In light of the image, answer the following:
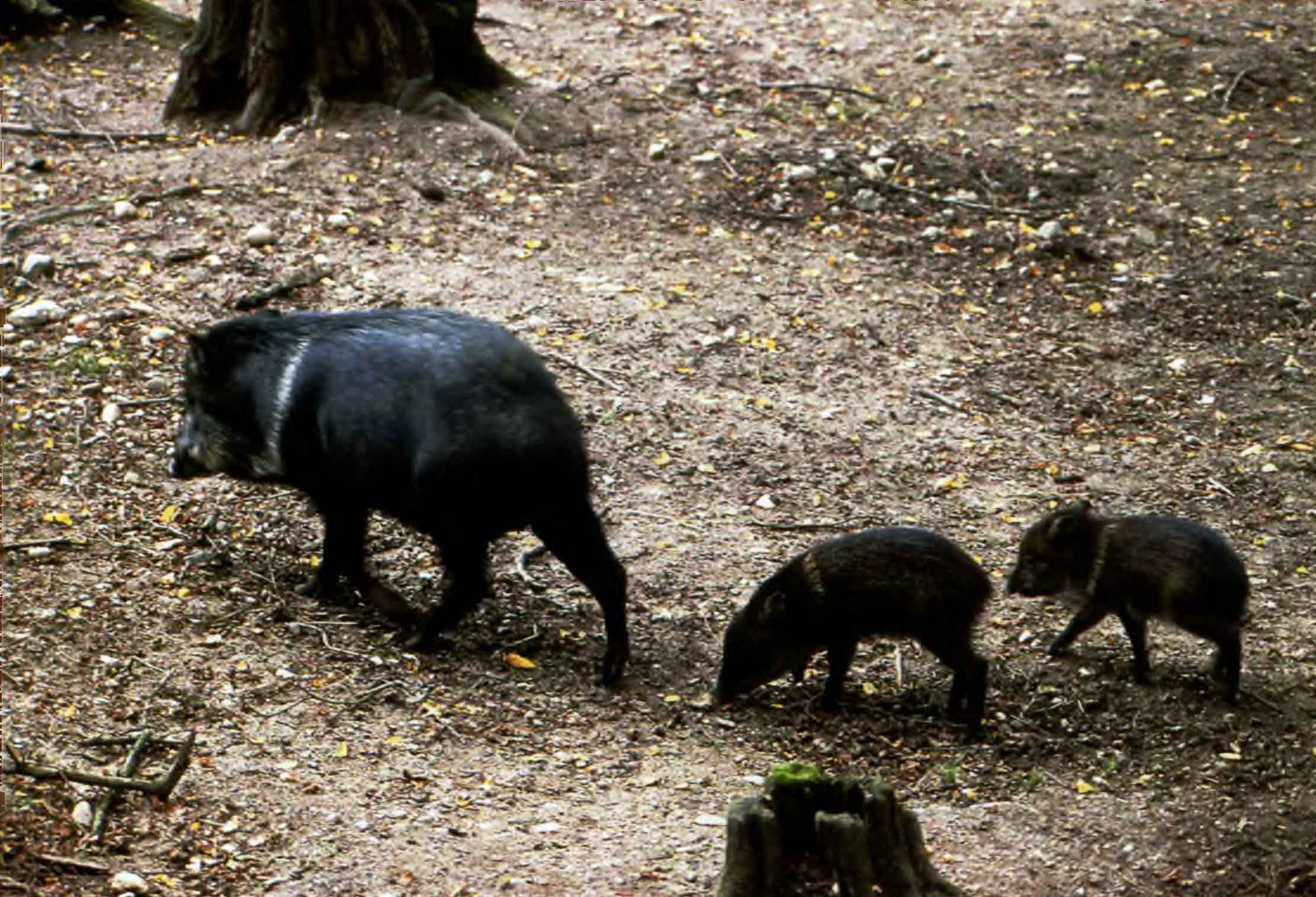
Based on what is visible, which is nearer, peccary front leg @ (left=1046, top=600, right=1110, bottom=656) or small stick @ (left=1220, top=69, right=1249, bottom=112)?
peccary front leg @ (left=1046, top=600, right=1110, bottom=656)

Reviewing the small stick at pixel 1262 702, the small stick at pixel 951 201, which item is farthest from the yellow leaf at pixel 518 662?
the small stick at pixel 951 201

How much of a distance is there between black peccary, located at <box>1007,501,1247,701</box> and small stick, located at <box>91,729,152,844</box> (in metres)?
3.51

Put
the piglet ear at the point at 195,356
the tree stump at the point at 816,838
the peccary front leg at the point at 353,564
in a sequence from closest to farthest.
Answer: the tree stump at the point at 816,838, the peccary front leg at the point at 353,564, the piglet ear at the point at 195,356

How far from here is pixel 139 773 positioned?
5820 millimetres

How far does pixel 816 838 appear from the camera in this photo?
488 cm

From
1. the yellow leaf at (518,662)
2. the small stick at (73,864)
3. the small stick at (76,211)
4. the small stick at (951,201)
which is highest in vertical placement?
the small stick at (951,201)

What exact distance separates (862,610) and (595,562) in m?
1.06

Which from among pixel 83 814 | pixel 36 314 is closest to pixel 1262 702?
pixel 83 814

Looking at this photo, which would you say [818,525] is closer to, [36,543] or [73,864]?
[36,543]

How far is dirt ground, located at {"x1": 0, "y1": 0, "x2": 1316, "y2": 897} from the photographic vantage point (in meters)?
5.97

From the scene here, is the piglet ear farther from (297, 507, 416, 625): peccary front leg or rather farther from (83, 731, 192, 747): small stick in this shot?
(83, 731, 192, 747): small stick

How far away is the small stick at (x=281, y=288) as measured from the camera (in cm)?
929

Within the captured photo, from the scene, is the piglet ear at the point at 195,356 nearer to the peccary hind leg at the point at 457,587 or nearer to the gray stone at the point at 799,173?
the peccary hind leg at the point at 457,587

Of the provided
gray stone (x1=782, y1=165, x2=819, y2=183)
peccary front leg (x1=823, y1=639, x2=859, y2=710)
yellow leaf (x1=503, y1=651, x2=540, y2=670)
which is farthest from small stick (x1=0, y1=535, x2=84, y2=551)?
gray stone (x1=782, y1=165, x2=819, y2=183)
